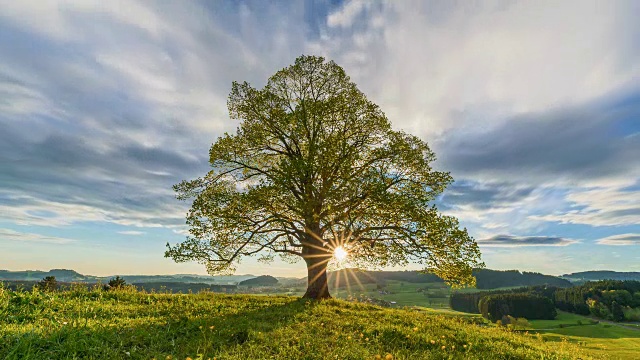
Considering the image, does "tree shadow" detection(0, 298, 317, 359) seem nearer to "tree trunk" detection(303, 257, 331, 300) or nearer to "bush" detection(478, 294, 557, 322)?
"tree trunk" detection(303, 257, 331, 300)

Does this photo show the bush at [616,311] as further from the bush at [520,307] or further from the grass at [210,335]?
the grass at [210,335]

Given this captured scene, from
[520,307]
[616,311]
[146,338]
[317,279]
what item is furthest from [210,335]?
[616,311]

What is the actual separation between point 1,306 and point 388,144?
18.0m

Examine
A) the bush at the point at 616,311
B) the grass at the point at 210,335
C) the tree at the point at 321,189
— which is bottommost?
the bush at the point at 616,311

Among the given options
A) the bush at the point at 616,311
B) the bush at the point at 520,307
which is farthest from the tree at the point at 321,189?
the bush at the point at 616,311

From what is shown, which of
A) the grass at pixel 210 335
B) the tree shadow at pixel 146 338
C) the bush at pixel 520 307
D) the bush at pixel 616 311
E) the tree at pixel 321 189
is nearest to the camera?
the tree shadow at pixel 146 338

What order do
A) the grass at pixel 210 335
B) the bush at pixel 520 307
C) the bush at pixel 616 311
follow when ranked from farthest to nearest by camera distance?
the bush at pixel 616 311 < the bush at pixel 520 307 < the grass at pixel 210 335

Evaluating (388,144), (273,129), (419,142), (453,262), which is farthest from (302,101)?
(453,262)

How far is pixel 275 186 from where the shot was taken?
1812 centimetres

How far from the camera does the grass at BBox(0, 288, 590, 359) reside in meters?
6.71

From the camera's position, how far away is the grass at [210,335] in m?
6.71

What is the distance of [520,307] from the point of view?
136 metres

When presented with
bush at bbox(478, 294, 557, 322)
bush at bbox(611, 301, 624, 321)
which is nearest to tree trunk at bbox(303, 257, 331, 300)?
bush at bbox(478, 294, 557, 322)

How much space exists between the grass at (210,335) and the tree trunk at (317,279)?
20.8 feet
